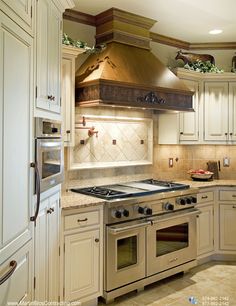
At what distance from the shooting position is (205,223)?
3924 mm

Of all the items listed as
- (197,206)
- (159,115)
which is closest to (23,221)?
(197,206)

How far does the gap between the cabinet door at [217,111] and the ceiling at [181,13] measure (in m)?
0.72

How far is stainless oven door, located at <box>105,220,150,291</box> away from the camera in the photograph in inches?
114

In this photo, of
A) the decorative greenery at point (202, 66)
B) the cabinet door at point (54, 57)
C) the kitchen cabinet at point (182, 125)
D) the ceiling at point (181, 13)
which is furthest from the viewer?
the decorative greenery at point (202, 66)

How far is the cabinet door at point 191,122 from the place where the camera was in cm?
418

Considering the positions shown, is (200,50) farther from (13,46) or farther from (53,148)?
(13,46)

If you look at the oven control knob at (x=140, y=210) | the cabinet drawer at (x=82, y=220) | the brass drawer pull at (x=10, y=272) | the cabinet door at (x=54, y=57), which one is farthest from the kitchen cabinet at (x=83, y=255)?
the brass drawer pull at (x=10, y=272)

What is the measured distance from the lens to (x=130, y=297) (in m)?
3.09

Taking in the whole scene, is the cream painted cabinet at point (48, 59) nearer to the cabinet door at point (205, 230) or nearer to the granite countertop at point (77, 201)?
the granite countertop at point (77, 201)

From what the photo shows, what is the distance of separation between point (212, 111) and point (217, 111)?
2.6 inches

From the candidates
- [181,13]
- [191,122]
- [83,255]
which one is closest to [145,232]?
[83,255]

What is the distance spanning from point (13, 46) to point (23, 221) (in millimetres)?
926

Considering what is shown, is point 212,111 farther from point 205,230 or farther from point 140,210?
point 140,210

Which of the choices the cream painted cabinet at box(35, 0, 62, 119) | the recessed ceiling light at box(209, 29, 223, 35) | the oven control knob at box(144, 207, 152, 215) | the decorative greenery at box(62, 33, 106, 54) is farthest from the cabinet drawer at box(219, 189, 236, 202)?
the cream painted cabinet at box(35, 0, 62, 119)
